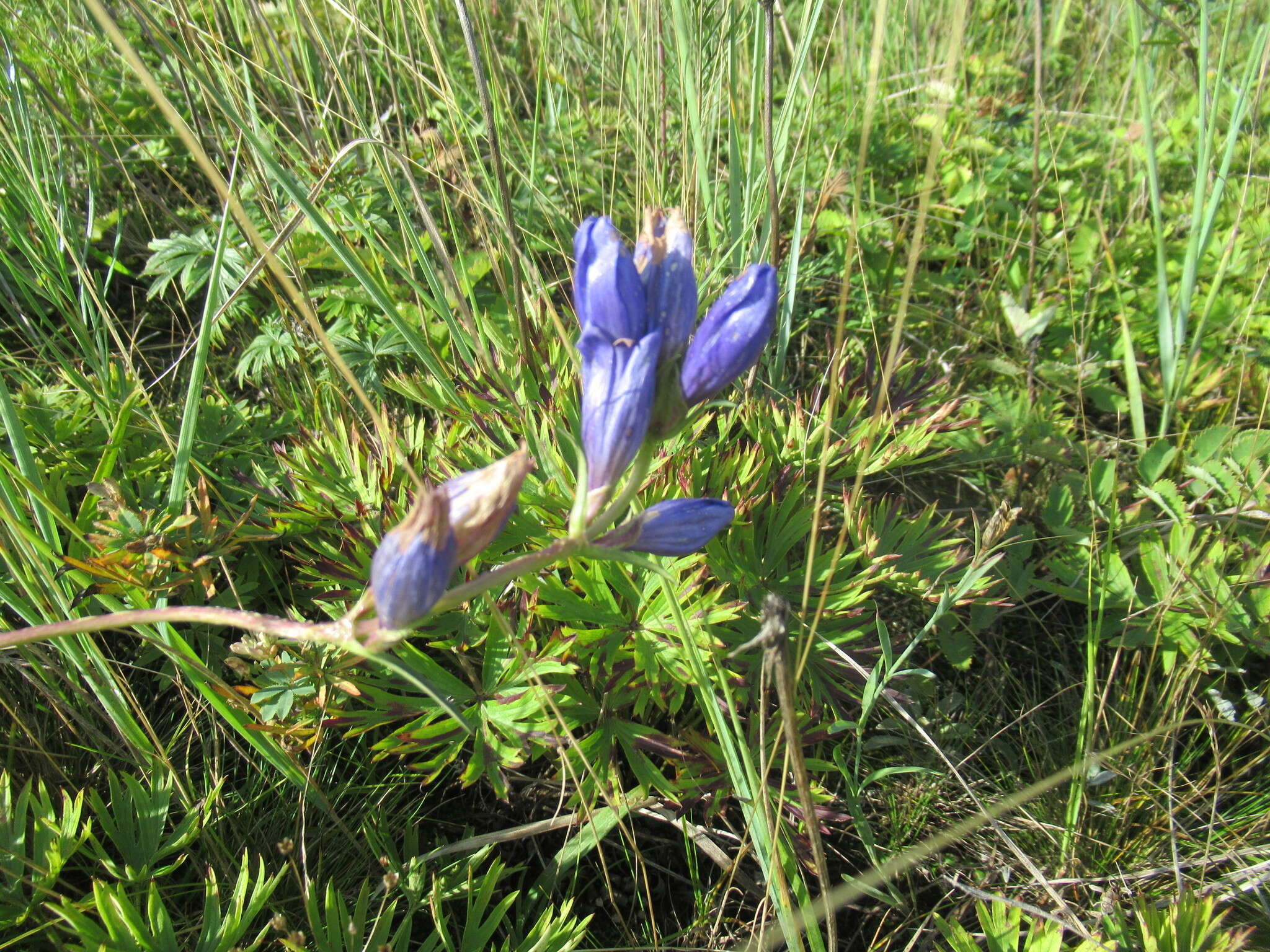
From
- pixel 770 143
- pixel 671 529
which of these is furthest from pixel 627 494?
pixel 770 143

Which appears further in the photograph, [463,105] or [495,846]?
[463,105]

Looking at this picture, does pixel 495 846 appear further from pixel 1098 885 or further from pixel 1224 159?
pixel 1224 159

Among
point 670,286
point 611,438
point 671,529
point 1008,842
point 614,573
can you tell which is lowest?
point 1008,842

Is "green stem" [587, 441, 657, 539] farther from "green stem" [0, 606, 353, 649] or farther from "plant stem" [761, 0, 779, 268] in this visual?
"plant stem" [761, 0, 779, 268]

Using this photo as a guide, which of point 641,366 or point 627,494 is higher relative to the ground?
point 641,366

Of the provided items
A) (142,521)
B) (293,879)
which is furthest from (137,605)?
(293,879)

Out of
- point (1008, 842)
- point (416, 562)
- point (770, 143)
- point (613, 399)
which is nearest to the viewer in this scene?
point (416, 562)

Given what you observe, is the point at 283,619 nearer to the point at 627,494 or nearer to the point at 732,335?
the point at 627,494
